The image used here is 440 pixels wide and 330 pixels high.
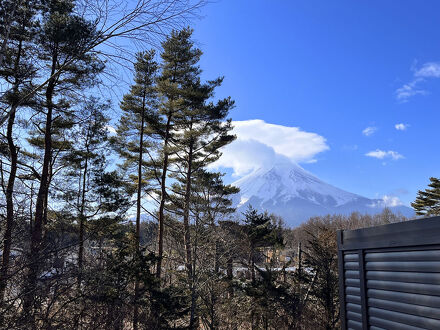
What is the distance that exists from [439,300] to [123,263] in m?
9.51

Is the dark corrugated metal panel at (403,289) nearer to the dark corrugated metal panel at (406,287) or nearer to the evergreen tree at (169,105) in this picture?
the dark corrugated metal panel at (406,287)

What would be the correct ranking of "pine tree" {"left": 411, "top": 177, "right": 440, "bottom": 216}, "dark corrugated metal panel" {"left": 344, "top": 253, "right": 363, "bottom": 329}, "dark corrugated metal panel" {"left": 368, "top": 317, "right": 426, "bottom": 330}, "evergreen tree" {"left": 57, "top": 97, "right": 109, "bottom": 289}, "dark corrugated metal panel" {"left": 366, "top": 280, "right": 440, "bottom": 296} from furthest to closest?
"pine tree" {"left": 411, "top": 177, "right": 440, "bottom": 216}, "evergreen tree" {"left": 57, "top": 97, "right": 109, "bottom": 289}, "dark corrugated metal panel" {"left": 344, "top": 253, "right": 363, "bottom": 329}, "dark corrugated metal panel" {"left": 368, "top": 317, "right": 426, "bottom": 330}, "dark corrugated metal panel" {"left": 366, "top": 280, "right": 440, "bottom": 296}

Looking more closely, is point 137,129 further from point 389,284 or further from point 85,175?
point 389,284

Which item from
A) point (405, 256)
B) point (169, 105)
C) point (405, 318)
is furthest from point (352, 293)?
point (169, 105)

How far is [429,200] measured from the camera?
28672 mm

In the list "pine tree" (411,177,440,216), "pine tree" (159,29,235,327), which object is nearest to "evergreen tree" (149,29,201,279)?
"pine tree" (159,29,235,327)

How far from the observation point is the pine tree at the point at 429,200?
27.9 m

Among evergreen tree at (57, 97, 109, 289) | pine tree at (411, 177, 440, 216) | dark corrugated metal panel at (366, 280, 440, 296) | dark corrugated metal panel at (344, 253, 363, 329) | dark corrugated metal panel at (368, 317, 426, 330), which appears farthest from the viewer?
pine tree at (411, 177, 440, 216)

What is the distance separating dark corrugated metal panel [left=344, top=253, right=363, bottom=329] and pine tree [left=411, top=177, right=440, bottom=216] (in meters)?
28.2

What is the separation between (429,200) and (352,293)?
99.5 ft

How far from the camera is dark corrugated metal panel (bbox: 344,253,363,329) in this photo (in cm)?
323

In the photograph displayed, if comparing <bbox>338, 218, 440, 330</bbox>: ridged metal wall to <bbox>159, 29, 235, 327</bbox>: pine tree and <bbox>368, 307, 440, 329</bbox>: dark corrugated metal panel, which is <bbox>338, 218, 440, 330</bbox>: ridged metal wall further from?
<bbox>159, 29, 235, 327</bbox>: pine tree

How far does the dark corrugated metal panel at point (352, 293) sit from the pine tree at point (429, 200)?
2824 cm

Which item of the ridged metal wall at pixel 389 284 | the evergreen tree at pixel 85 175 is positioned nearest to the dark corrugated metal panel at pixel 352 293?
the ridged metal wall at pixel 389 284
